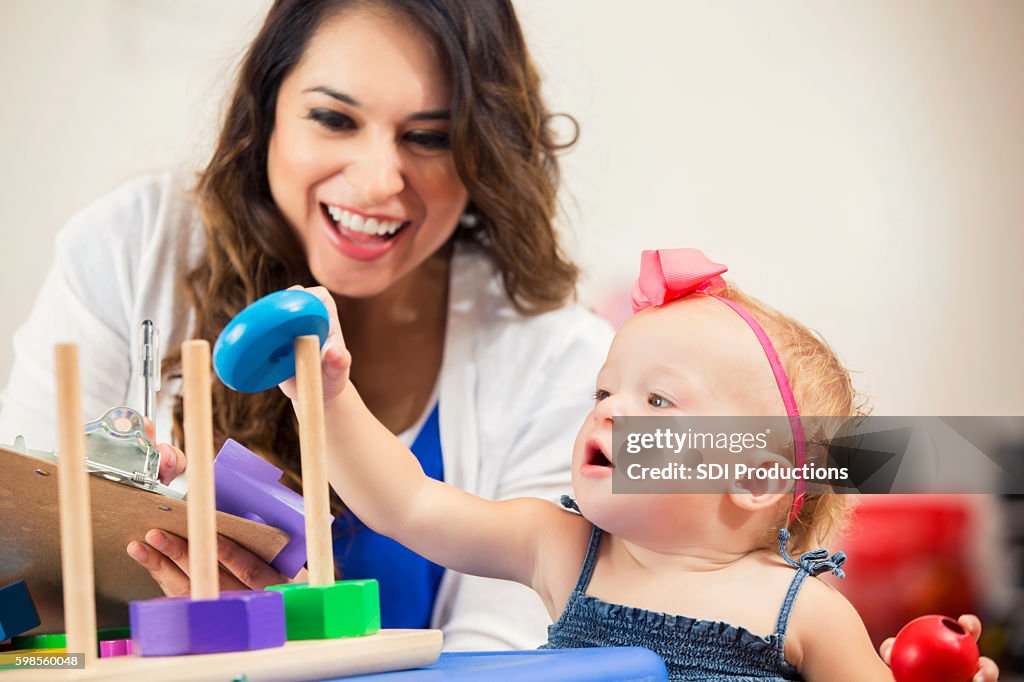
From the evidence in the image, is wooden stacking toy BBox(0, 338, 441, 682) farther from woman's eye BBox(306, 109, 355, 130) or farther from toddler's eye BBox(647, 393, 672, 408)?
woman's eye BBox(306, 109, 355, 130)

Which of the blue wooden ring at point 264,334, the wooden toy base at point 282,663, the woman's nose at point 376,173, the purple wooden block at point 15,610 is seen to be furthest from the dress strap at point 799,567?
the woman's nose at point 376,173

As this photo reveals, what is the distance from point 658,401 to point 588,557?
0.14 meters

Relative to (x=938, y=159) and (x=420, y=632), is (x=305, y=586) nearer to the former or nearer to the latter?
(x=420, y=632)

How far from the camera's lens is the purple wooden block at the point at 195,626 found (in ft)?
1.84

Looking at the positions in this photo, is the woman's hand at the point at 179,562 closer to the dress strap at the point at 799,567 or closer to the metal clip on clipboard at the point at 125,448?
the metal clip on clipboard at the point at 125,448

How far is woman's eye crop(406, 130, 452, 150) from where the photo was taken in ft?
4.22

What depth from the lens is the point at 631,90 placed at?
2170mm

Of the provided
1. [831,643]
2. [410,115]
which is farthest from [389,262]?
[831,643]

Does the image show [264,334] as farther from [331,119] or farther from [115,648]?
[331,119]

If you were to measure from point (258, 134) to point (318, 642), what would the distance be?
2.96 ft

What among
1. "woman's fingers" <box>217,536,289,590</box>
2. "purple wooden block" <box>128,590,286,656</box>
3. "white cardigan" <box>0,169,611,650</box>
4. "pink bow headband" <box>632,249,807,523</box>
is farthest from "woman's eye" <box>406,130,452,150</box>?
"purple wooden block" <box>128,590,286,656</box>

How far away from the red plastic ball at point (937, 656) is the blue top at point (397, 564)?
28.2 inches

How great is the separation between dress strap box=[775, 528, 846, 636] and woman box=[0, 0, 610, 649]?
0.53 meters

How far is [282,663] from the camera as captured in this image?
56 centimetres
